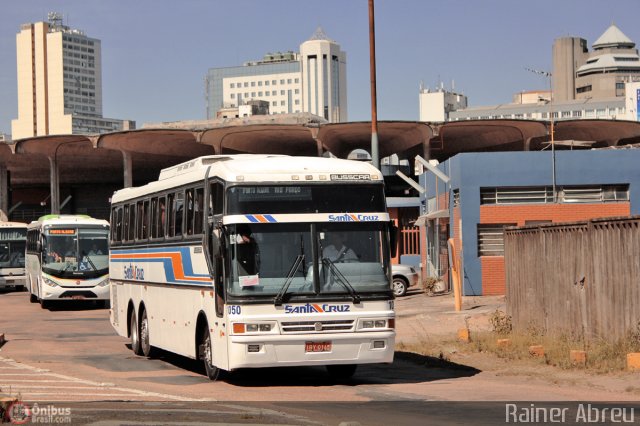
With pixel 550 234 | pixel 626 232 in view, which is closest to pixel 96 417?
pixel 626 232

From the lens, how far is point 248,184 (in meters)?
15.6

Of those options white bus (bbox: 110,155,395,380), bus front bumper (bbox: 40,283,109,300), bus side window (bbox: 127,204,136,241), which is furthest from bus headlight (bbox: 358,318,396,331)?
bus front bumper (bbox: 40,283,109,300)

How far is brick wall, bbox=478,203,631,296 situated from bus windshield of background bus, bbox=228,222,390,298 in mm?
22253

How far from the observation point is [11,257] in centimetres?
→ 5288

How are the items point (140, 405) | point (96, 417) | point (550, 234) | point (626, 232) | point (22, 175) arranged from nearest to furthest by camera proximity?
point (96, 417)
point (140, 405)
point (626, 232)
point (550, 234)
point (22, 175)

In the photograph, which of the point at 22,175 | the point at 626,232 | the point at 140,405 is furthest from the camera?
the point at 22,175

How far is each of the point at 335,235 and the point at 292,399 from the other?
8.39ft

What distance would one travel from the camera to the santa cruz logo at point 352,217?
51.1ft

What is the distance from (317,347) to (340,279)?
38.8 inches

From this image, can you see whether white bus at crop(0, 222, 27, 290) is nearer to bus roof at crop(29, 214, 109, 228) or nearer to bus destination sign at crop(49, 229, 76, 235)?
bus roof at crop(29, 214, 109, 228)

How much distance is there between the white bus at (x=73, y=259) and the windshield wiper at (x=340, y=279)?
926 inches

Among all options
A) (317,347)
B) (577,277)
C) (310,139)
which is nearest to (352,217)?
(317,347)

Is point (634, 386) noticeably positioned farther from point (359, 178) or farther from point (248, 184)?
point (248, 184)

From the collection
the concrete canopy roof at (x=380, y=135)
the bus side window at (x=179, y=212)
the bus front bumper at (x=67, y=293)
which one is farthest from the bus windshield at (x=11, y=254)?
the bus side window at (x=179, y=212)
